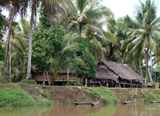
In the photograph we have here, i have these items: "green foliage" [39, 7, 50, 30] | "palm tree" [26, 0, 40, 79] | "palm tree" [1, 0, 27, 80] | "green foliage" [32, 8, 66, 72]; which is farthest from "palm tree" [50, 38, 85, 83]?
"palm tree" [1, 0, 27, 80]

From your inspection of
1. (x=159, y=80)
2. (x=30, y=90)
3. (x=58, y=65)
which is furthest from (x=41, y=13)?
(x=159, y=80)

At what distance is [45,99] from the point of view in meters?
12.4

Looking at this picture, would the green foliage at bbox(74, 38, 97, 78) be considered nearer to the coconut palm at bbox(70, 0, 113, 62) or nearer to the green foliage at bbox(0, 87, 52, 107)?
the coconut palm at bbox(70, 0, 113, 62)

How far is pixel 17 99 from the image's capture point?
10836mm

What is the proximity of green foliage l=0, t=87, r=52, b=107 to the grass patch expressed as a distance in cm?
413

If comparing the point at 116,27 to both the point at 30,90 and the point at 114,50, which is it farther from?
the point at 30,90

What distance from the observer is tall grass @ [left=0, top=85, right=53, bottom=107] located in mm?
10472

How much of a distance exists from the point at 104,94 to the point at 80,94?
221 centimetres

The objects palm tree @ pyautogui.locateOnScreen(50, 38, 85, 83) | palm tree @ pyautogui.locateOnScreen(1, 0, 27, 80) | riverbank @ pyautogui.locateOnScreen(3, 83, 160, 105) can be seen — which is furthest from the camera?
palm tree @ pyautogui.locateOnScreen(50, 38, 85, 83)

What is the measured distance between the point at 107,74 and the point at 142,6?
28.1 feet

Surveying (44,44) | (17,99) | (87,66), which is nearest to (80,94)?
(87,66)

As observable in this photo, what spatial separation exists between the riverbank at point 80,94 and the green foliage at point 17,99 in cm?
32

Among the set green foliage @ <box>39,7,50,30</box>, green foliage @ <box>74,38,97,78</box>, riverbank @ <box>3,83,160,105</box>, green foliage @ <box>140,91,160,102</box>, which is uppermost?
green foliage @ <box>39,7,50,30</box>

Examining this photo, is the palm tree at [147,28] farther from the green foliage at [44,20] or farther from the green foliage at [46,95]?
the green foliage at [46,95]
